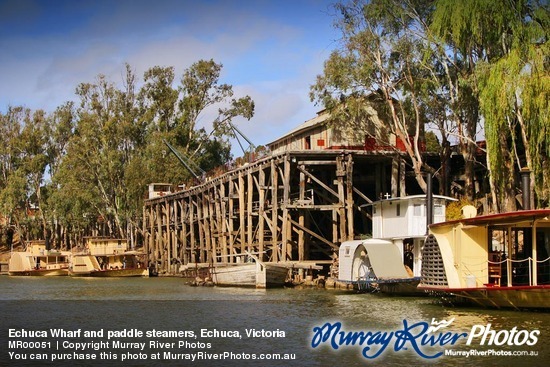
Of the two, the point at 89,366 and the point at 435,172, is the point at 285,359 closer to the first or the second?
the point at 89,366

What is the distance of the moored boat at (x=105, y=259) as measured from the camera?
234 ft

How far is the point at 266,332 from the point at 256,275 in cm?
1930

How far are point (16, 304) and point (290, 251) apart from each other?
17.4m

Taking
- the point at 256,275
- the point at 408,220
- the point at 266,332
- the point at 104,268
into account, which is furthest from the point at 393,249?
the point at 104,268

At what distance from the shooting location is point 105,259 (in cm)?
7312

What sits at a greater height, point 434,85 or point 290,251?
point 434,85

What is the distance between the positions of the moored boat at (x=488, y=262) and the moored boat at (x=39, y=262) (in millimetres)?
50652

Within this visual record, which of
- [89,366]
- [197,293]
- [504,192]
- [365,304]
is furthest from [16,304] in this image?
[504,192]

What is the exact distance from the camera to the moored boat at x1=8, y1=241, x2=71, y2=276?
249ft

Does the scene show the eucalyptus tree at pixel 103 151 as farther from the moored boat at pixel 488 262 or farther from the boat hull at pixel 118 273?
the moored boat at pixel 488 262

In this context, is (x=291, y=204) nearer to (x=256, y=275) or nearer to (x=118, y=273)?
(x=256, y=275)

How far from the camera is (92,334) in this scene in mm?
27062

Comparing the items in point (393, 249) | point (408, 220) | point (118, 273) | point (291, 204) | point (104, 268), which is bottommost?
point (118, 273)

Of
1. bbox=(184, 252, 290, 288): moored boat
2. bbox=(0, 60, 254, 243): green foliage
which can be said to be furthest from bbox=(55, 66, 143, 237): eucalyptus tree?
bbox=(184, 252, 290, 288): moored boat
